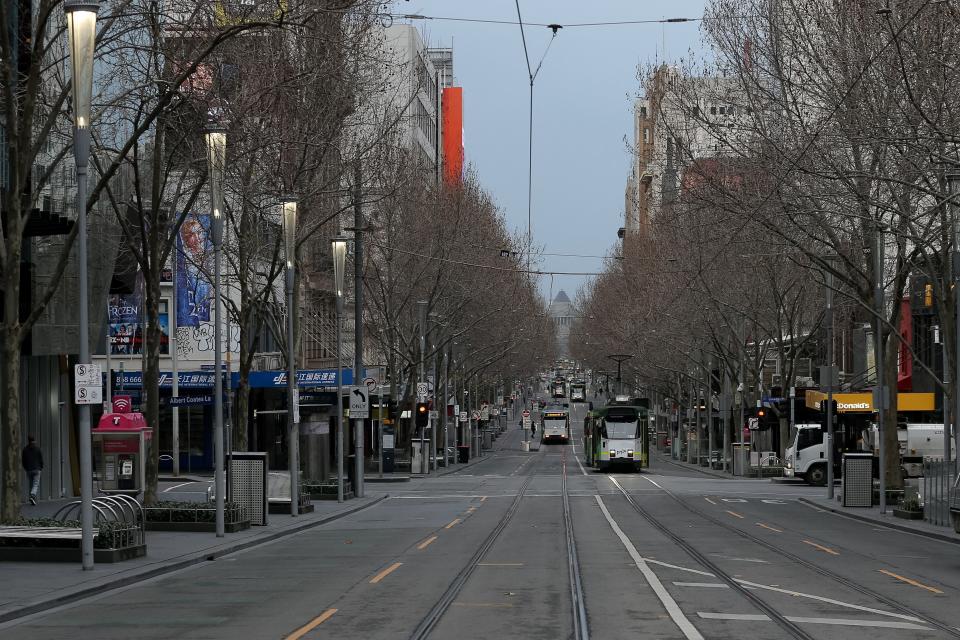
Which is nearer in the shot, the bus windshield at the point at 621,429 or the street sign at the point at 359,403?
the street sign at the point at 359,403

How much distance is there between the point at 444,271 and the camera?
5938 centimetres

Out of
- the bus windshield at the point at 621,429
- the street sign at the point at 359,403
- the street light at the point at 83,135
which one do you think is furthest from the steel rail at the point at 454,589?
the bus windshield at the point at 621,429

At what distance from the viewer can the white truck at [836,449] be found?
165ft

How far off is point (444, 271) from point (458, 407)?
32689 millimetres

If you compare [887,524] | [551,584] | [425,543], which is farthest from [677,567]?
[887,524]

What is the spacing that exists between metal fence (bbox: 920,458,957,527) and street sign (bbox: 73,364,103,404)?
58.6ft

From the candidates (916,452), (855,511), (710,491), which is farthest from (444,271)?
(855,511)

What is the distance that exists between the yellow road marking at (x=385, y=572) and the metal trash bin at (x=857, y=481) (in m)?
20.4

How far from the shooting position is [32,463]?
115 feet

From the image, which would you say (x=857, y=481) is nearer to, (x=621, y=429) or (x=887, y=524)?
(x=887, y=524)

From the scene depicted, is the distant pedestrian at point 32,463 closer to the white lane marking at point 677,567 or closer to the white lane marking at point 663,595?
the white lane marking at point 663,595

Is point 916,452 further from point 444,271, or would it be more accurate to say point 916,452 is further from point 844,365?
point 844,365

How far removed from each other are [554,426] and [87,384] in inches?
4033

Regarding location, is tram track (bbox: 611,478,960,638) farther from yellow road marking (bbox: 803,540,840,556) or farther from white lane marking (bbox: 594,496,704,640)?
white lane marking (bbox: 594,496,704,640)
